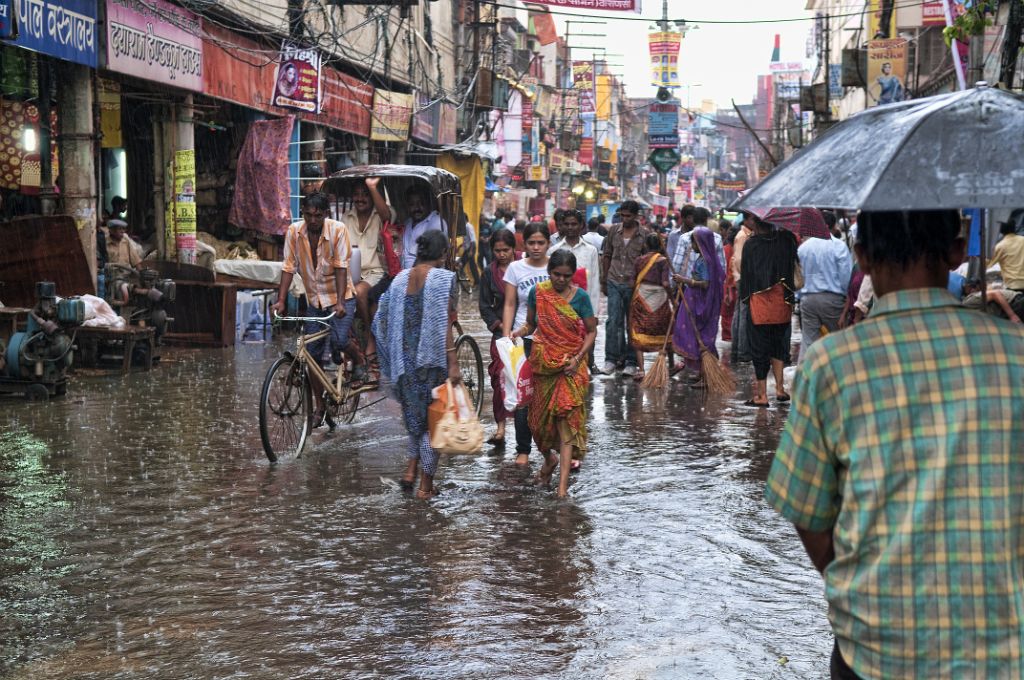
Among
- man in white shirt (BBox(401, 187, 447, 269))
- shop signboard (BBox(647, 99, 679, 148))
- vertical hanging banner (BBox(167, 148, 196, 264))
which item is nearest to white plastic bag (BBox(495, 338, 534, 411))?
man in white shirt (BBox(401, 187, 447, 269))

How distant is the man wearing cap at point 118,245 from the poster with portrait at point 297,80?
16.9ft

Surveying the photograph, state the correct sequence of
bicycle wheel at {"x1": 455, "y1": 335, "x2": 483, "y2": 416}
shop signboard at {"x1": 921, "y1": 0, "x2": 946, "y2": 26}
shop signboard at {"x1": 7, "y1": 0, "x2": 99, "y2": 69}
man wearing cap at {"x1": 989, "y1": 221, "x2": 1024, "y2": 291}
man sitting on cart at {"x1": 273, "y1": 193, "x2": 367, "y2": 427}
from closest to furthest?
man sitting on cart at {"x1": 273, "y1": 193, "x2": 367, "y2": 427} → bicycle wheel at {"x1": 455, "y1": 335, "x2": 483, "y2": 416} → man wearing cap at {"x1": 989, "y1": 221, "x2": 1024, "y2": 291} → shop signboard at {"x1": 7, "y1": 0, "x2": 99, "y2": 69} → shop signboard at {"x1": 921, "y1": 0, "x2": 946, "y2": 26}

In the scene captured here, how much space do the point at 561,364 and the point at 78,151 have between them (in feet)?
29.5

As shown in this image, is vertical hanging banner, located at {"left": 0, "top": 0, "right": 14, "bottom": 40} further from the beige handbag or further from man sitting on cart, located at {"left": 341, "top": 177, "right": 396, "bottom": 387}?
the beige handbag

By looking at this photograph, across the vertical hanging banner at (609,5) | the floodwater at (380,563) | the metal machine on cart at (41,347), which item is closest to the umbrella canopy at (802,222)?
the floodwater at (380,563)

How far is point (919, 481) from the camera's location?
239 cm

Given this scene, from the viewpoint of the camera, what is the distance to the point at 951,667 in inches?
92.4

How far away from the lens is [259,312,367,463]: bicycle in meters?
8.78

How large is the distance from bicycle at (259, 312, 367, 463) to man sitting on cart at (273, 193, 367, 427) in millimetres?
124

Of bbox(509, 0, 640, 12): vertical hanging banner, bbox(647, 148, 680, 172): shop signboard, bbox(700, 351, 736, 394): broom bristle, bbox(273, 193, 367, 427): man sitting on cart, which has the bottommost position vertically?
bbox(700, 351, 736, 394): broom bristle

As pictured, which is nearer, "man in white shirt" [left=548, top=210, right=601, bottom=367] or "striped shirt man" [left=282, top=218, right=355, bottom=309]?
"striped shirt man" [left=282, top=218, right=355, bottom=309]

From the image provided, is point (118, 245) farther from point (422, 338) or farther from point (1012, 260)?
point (1012, 260)

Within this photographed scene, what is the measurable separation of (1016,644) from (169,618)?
3898 millimetres

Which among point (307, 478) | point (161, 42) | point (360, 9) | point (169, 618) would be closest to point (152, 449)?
point (307, 478)
